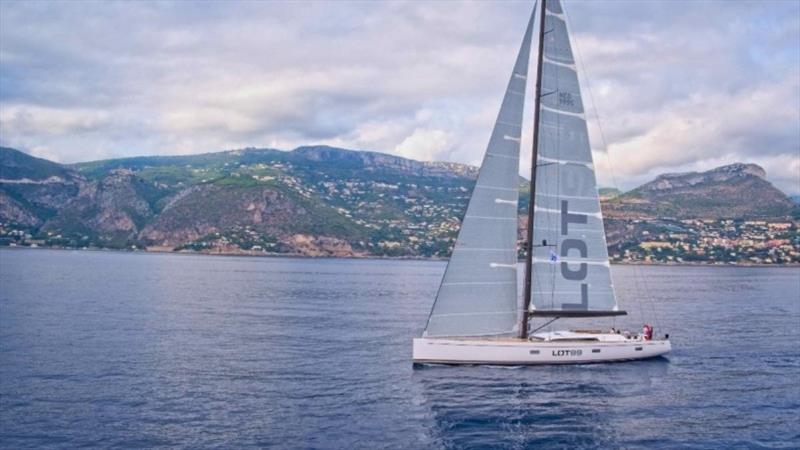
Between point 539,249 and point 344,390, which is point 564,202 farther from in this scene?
point 344,390

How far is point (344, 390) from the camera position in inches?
1375

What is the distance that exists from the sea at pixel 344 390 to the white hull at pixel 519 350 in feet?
2.06

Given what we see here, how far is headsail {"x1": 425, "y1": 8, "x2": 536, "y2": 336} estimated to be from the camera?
127 ft

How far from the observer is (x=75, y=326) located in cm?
5528

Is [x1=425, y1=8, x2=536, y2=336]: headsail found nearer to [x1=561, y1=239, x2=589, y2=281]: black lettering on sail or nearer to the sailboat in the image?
the sailboat

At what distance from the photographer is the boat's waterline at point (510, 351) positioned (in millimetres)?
38219

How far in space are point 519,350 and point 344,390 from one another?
10402 millimetres

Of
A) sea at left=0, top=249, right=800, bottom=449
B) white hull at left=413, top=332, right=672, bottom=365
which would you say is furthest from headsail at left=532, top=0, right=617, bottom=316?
sea at left=0, top=249, right=800, bottom=449

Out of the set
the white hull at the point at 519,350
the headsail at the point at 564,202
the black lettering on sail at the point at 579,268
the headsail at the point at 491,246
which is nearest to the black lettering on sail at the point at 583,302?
the headsail at the point at 564,202

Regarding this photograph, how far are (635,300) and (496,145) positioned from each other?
210ft

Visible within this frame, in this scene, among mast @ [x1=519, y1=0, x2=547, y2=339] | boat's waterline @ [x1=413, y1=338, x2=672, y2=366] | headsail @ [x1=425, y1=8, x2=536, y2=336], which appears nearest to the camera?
boat's waterline @ [x1=413, y1=338, x2=672, y2=366]

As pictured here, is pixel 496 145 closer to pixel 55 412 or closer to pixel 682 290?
pixel 55 412

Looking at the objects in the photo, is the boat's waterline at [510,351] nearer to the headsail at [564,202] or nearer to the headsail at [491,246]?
the headsail at [491,246]

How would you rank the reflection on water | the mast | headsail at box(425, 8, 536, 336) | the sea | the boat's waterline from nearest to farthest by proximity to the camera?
the sea → the reflection on water → the boat's waterline → headsail at box(425, 8, 536, 336) → the mast
